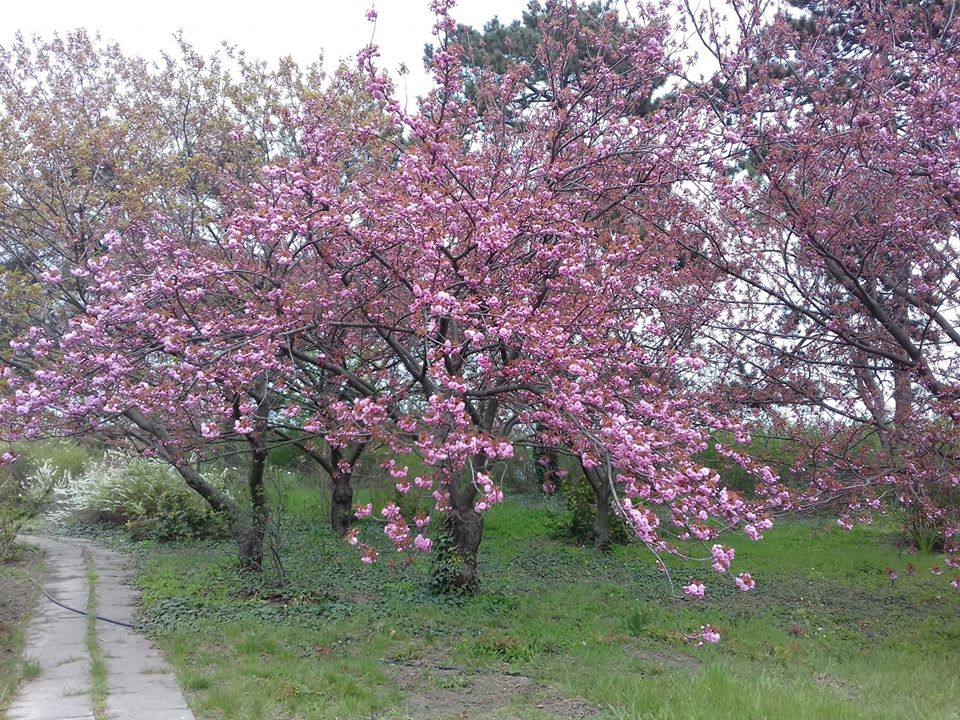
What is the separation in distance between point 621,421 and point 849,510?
14.2ft

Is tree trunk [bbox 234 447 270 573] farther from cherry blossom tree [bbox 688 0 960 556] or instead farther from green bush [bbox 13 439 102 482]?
green bush [bbox 13 439 102 482]

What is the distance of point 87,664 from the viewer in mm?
5695

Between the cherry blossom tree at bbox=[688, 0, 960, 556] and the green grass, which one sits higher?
the cherry blossom tree at bbox=[688, 0, 960, 556]

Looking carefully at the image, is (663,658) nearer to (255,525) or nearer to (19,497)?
(255,525)

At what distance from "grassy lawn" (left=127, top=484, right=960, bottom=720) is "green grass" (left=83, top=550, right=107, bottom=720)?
467 millimetres

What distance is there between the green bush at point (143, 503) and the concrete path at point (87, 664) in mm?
2603

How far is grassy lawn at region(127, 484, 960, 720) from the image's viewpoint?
4.95 m

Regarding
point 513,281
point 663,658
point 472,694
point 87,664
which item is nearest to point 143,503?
point 87,664

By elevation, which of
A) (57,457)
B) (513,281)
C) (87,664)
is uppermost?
(513,281)

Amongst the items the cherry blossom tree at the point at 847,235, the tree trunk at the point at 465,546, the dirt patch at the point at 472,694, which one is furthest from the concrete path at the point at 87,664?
the cherry blossom tree at the point at 847,235

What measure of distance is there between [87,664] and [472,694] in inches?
108

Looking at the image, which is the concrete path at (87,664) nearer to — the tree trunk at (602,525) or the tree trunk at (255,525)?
the tree trunk at (255,525)

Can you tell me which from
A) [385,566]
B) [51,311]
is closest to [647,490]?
[385,566]

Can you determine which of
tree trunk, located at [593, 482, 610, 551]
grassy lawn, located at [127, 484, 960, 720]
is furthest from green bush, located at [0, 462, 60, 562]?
tree trunk, located at [593, 482, 610, 551]
